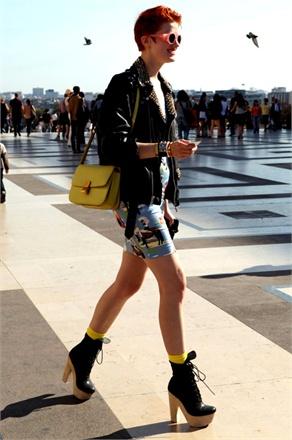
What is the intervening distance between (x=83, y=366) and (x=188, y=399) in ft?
2.05

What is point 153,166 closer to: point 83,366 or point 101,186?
point 101,186

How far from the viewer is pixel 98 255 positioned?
7.57 metres

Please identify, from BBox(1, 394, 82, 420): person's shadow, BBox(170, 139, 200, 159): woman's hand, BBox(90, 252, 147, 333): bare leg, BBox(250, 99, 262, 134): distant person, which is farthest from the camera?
BBox(250, 99, 262, 134): distant person

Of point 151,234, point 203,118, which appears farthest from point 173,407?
point 203,118

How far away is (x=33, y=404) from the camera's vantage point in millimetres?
4121

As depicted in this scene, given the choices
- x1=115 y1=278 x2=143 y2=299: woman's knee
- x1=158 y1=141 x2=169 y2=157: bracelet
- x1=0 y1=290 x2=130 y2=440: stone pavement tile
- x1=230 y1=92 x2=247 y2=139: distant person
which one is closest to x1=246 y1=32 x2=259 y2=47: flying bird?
x1=230 y1=92 x2=247 y2=139: distant person

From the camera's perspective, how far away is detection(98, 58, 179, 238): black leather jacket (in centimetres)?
386

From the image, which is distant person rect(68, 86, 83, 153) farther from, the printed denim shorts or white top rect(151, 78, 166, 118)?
the printed denim shorts

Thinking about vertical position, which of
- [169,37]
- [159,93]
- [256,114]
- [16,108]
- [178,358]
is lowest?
[256,114]

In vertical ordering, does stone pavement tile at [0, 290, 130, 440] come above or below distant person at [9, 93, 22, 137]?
below

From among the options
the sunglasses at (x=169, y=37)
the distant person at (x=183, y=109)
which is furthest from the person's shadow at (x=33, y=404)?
the distant person at (x=183, y=109)

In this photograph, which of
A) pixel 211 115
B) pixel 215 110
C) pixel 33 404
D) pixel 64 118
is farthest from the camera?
pixel 64 118

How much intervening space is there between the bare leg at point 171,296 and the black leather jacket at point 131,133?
8.4 inches

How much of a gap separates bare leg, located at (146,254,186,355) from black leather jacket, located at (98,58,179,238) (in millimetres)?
213
